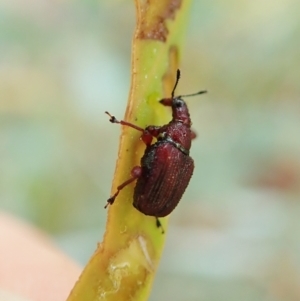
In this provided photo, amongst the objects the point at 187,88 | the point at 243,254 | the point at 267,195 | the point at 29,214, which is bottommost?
the point at 29,214

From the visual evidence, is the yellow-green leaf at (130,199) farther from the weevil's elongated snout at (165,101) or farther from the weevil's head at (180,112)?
the weevil's head at (180,112)

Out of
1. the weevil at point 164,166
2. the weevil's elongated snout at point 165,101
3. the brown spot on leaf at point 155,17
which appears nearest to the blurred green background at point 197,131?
the weevil at point 164,166

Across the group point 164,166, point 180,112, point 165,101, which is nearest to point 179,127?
point 180,112

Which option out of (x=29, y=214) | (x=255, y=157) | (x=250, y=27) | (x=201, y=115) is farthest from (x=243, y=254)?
(x=250, y=27)

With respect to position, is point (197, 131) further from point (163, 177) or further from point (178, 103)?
point (163, 177)

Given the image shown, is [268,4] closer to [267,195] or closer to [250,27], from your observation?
[250,27]

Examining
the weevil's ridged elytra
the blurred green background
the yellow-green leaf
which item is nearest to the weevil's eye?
the weevil's ridged elytra
